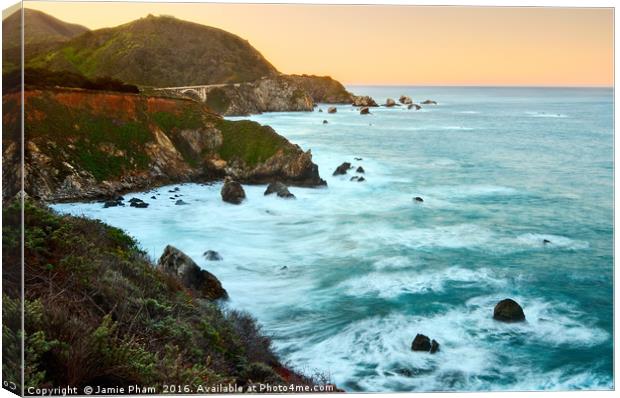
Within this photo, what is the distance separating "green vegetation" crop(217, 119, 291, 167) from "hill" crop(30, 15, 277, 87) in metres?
1.88

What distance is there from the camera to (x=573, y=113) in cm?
1253

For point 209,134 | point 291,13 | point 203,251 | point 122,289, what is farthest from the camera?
point 209,134

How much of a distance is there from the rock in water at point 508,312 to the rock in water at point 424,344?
5.49ft

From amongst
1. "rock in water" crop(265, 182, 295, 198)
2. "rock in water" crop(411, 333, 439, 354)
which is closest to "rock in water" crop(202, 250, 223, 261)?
"rock in water" crop(265, 182, 295, 198)

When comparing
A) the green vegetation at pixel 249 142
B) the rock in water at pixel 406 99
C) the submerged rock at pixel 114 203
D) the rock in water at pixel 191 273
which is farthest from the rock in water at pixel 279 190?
the rock in water at pixel 406 99

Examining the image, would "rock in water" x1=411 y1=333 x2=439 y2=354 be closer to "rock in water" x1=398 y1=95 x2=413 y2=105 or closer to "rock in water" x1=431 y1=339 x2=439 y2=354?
"rock in water" x1=431 y1=339 x2=439 y2=354

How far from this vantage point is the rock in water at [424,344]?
10352mm

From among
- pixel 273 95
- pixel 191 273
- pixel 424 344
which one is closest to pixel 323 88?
pixel 273 95

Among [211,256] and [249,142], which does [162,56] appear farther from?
[211,256]

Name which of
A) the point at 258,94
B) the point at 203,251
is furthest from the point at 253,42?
the point at 258,94

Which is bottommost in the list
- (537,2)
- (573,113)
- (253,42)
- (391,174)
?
(391,174)

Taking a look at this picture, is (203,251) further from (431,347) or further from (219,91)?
(219,91)

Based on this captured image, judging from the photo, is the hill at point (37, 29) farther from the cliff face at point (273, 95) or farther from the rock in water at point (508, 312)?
the rock in water at point (508, 312)

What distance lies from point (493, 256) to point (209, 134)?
1114cm
